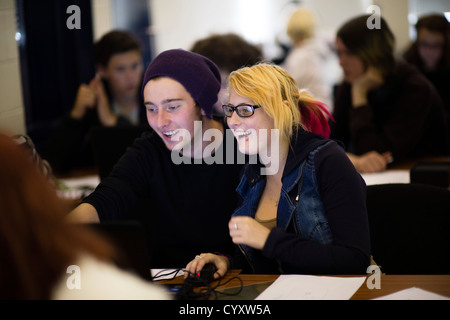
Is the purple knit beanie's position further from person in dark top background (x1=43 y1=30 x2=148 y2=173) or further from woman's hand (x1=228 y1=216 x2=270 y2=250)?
person in dark top background (x1=43 y1=30 x2=148 y2=173)

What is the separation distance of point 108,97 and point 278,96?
85.1 inches

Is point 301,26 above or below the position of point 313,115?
above

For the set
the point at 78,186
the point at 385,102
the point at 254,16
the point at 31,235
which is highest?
the point at 254,16

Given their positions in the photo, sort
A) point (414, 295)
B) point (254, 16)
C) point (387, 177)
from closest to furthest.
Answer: point (414, 295)
point (387, 177)
point (254, 16)

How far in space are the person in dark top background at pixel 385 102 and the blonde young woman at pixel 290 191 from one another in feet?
4.21

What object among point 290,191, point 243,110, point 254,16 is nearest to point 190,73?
point 243,110

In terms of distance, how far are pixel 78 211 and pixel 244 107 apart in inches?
24.4

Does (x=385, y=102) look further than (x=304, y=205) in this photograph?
Yes

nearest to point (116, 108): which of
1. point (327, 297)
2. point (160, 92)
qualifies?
point (160, 92)

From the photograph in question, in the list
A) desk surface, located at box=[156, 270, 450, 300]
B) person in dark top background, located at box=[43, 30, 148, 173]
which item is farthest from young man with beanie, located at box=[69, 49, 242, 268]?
person in dark top background, located at box=[43, 30, 148, 173]

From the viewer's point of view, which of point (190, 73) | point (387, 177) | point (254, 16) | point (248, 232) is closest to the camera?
point (248, 232)

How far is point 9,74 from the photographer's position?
2941 millimetres

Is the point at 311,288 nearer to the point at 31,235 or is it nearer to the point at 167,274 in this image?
the point at 167,274

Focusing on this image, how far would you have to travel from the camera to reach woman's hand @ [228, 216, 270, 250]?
157 centimetres
